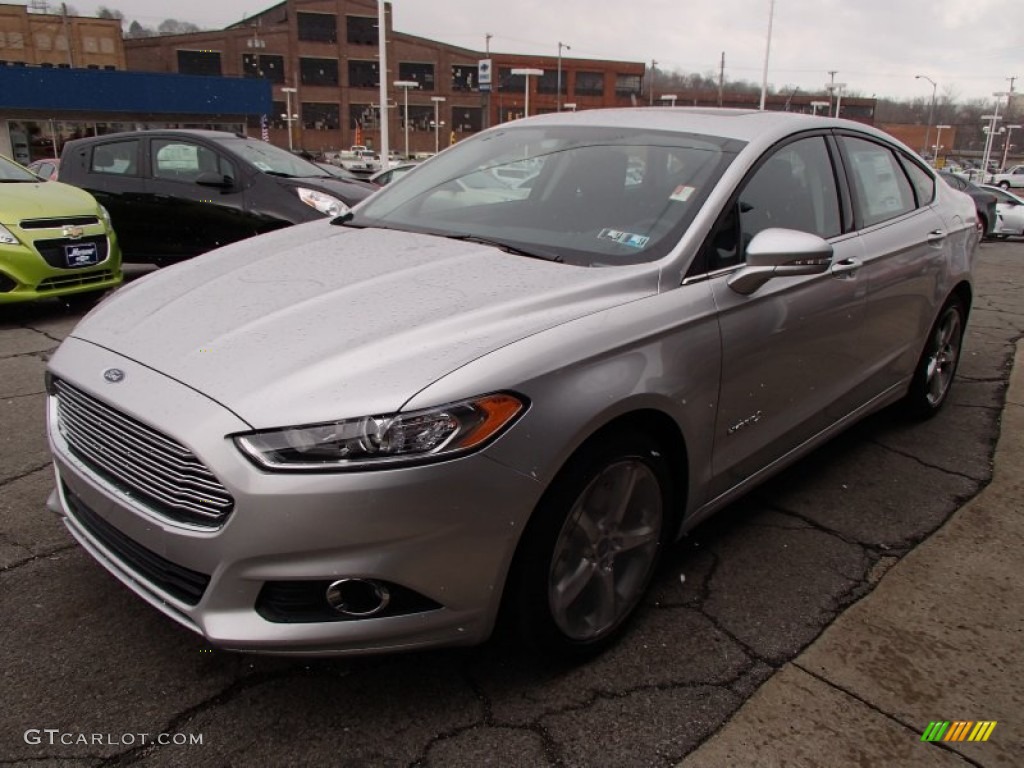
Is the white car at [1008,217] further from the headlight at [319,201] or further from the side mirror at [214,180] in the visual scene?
the side mirror at [214,180]

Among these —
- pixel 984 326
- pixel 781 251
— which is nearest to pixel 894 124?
pixel 984 326

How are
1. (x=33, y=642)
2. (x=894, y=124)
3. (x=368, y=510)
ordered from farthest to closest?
(x=894, y=124) < (x=33, y=642) < (x=368, y=510)

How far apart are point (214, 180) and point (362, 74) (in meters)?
76.3

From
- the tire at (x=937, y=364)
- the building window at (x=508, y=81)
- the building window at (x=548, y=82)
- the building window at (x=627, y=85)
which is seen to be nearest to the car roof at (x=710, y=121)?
the tire at (x=937, y=364)

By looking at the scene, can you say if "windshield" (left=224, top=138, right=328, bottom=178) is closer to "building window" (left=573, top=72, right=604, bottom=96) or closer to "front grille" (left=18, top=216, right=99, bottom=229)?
"front grille" (left=18, top=216, right=99, bottom=229)

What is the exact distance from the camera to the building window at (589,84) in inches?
3386

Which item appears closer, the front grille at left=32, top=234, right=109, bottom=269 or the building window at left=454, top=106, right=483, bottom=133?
the front grille at left=32, top=234, right=109, bottom=269

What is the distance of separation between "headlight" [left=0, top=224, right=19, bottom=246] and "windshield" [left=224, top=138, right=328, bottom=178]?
2.35 metres

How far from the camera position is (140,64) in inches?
2837

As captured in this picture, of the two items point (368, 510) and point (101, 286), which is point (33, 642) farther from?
point (101, 286)

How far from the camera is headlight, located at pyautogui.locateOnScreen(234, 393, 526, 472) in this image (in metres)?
1.77

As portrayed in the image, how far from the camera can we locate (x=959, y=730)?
2.13m

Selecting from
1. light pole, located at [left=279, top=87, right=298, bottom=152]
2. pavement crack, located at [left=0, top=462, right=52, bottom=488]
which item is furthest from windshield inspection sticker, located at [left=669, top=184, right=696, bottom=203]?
light pole, located at [left=279, top=87, right=298, bottom=152]

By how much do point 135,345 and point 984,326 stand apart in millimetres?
7563
